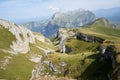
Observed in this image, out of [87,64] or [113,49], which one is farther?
[87,64]

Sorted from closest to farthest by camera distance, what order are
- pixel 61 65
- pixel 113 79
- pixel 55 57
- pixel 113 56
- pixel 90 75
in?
pixel 113 79 < pixel 113 56 < pixel 90 75 < pixel 61 65 < pixel 55 57

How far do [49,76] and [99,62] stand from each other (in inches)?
1116

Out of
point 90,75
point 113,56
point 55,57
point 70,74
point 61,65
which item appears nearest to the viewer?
point 113,56

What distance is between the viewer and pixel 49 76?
14525 cm

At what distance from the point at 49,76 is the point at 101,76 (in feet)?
111

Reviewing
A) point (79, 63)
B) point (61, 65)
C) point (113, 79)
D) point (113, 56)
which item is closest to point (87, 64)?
point (79, 63)

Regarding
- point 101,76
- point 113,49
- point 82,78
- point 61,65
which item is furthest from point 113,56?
point 61,65

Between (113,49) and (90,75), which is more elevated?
(113,49)

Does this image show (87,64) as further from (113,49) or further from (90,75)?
(113,49)

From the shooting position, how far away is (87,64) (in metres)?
140

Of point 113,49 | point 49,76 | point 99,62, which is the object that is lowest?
point 49,76

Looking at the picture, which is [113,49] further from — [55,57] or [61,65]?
[55,57]

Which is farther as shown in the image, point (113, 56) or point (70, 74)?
point (70, 74)

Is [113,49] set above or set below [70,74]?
above
